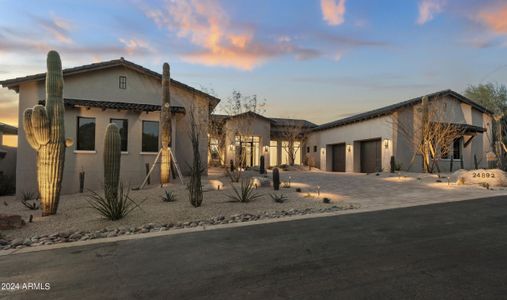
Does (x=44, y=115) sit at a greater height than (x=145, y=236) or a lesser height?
greater

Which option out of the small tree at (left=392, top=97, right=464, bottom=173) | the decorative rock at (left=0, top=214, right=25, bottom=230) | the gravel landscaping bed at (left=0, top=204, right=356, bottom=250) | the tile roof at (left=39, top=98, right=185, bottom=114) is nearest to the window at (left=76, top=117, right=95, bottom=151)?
the tile roof at (left=39, top=98, right=185, bottom=114)

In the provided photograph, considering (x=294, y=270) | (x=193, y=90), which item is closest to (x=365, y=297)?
(x=294, y=270)

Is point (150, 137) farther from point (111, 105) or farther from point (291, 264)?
point (291, 264)

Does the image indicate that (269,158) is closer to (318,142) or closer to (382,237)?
(318,142)

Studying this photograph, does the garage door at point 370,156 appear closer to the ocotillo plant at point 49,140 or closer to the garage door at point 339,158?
the garage door at point 339,158

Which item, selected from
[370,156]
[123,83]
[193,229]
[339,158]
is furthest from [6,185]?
[370,156]

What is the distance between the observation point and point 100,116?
14.9 m

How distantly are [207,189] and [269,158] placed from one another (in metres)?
17.1

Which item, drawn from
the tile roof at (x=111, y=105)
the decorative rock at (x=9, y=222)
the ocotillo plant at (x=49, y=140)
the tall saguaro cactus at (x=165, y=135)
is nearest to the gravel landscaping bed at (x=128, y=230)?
the decorative rock at (x=9, y=222)

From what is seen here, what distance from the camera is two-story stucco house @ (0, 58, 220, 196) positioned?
1452 centimetres

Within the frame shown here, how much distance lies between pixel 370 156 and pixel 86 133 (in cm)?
1987

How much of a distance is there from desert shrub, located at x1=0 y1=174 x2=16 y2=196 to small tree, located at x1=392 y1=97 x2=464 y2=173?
24.7 metres

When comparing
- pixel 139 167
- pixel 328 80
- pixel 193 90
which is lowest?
pixel 139 167

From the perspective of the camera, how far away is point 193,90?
57.0 ft
